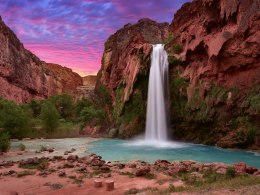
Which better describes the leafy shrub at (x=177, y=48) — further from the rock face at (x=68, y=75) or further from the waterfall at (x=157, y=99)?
the rock face at (x=68, y=75)

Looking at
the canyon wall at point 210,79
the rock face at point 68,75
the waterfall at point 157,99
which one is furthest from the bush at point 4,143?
the rock face at point 68,75

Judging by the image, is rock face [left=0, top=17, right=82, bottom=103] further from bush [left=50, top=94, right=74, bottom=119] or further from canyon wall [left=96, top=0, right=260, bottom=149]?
canyon wall [left=96, top=0, right=260, bottom=149]

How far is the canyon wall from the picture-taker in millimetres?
29906

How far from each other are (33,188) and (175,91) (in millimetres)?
28525

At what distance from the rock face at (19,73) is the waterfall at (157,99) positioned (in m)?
53.2

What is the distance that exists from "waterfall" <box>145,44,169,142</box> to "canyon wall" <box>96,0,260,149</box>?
0.91 metres

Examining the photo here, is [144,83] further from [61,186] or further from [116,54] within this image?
[61,186]

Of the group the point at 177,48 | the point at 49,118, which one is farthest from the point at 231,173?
the point at 49,118

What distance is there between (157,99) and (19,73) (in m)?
63.3

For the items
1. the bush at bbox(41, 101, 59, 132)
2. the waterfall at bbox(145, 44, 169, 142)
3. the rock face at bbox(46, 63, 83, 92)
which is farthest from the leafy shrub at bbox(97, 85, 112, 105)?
the rock face at bbox(46, 63, 83, 92)

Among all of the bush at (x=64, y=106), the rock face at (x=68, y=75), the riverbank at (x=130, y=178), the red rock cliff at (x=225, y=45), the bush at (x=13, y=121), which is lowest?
the riverbank at (x=130, y=178)

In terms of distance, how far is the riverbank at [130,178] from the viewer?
37.9ft

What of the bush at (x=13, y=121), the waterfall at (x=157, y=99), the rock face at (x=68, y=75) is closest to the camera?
the bush at (x=13, y=121)

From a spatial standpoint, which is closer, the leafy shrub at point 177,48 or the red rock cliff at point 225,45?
the red rock cliff at point 225,45
